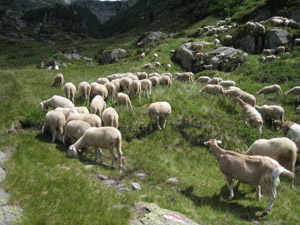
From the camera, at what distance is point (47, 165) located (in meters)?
7.88

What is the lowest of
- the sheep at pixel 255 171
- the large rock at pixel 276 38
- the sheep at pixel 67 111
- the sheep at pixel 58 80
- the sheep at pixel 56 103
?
the sheep at pixel 255 171

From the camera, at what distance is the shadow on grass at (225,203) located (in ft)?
22.6

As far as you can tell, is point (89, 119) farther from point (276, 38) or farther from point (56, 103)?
point (276, 38)

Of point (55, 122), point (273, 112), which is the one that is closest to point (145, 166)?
point (55, 122)

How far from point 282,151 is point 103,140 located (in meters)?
7.27

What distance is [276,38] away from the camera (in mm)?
27750

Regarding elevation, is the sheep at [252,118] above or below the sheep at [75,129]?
below

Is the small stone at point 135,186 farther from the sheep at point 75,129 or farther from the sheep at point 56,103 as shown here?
the sheep at point 56,103

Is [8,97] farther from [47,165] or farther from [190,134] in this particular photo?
[190,134]

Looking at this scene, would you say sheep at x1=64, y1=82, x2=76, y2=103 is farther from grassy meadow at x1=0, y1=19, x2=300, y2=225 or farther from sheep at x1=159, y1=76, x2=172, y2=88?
sheep at x1=159, y1=76, x2=172, y2=88

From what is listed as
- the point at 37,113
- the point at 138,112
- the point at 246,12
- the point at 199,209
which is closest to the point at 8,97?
the point at 37,113

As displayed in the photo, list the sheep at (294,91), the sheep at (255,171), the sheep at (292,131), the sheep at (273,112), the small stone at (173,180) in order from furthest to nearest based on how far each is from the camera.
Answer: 1. the sheep at (294,91)
2. the sheep at (273,112)
3. the sheep at (292,131)
4. the small stone at (173,180)
5. the sheep at (255,171)

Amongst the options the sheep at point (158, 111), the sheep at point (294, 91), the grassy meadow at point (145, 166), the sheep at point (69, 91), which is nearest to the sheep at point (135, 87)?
the grassy meadow at point (145, 166)

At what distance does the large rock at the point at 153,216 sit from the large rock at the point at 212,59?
23572 mm
